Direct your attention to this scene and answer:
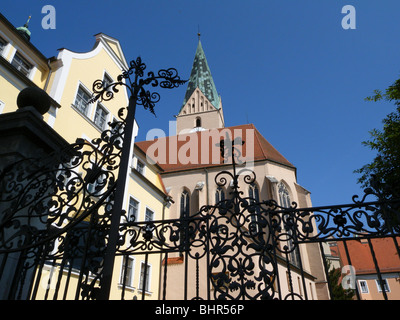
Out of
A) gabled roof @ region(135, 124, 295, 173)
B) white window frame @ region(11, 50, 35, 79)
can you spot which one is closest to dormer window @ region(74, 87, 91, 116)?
white window frame @ region(11, 50, 35, 79)

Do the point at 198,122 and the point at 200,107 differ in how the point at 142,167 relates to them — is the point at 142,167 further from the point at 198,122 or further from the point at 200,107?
the point at 200,107

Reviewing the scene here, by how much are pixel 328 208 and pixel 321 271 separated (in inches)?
738

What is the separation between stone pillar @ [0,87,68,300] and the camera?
2.82 meters

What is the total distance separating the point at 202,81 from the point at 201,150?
21.7 metres

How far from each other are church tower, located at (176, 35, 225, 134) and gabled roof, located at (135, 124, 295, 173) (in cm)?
895

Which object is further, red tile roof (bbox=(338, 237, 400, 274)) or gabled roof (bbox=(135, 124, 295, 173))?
red tile roof (bbox=(338, 237, 400, 274))

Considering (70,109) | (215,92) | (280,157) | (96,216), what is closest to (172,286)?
(70,109)

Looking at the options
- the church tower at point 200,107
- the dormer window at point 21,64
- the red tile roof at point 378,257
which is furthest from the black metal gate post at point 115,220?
the church tower at point 200,107

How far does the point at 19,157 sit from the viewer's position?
123 inches

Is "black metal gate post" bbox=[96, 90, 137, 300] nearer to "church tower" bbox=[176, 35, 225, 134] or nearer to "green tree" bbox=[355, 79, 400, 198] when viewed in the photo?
"green tree" bbox=[355, 79, 400, 198]

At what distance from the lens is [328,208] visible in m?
3.32

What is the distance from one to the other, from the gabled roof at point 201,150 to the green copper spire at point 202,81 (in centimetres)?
1342
